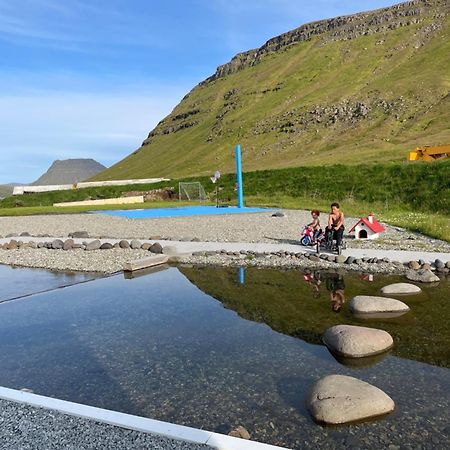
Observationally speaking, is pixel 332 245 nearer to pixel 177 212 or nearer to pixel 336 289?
pixel 336 289

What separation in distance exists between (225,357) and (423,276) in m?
7.05

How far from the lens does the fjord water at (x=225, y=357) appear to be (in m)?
5.71

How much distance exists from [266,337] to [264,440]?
3.42 meters

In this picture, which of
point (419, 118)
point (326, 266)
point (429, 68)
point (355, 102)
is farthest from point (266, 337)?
point (429, 68)

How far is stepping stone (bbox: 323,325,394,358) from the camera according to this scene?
764 cm

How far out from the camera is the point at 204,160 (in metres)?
138

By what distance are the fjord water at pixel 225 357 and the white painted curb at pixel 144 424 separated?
37.8 inches

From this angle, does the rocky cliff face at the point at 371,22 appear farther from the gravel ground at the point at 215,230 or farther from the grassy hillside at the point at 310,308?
the grassy hillside at the point at 310,308

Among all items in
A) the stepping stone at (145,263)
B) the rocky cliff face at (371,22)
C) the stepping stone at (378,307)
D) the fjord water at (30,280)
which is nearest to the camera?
the stepping stone at (378,307)

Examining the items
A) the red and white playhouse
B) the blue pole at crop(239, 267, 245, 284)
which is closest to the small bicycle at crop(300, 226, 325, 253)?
the red and white playhouse

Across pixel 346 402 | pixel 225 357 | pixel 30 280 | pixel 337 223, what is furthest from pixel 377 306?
pixel 30 280

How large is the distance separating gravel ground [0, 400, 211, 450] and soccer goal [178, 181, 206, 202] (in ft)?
156

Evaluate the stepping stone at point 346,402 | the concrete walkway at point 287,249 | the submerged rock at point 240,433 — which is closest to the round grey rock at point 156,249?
the concrete walkway at point 287,249

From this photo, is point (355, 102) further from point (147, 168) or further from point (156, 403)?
point (156, 403)
